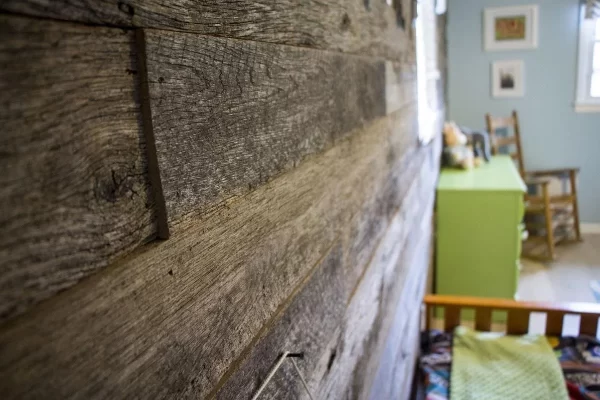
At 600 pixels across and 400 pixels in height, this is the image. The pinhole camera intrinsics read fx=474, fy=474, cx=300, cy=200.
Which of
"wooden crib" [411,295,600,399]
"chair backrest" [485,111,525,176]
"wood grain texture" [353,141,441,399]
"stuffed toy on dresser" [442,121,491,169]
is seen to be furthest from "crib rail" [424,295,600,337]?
"chair backrest" [485,111,525,176]

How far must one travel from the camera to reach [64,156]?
0.94 ft

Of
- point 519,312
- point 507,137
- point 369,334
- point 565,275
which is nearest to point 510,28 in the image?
point 507,137

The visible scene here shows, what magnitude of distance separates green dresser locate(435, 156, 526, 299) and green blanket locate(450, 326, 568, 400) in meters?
0.92

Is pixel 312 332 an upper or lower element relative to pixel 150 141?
lower

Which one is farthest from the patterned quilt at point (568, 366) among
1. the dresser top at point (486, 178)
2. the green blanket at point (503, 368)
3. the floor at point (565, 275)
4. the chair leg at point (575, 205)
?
the chair leg at point (575, 205)

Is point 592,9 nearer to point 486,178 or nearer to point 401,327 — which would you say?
point 486,178

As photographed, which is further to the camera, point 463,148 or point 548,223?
point 548,223

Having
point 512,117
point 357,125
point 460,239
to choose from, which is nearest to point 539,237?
point 512,117

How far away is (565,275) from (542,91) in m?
1.63

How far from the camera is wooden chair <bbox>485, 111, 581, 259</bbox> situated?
3855mm

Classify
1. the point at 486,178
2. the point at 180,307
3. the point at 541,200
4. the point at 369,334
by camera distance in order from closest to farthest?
the point at 180,307 → the point at 369,334 → the point at 486,178 → the point at 541,200

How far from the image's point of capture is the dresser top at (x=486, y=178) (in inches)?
107

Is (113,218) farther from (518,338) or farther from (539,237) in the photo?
(539,237)

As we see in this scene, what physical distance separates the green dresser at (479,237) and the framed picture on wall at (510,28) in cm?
170
